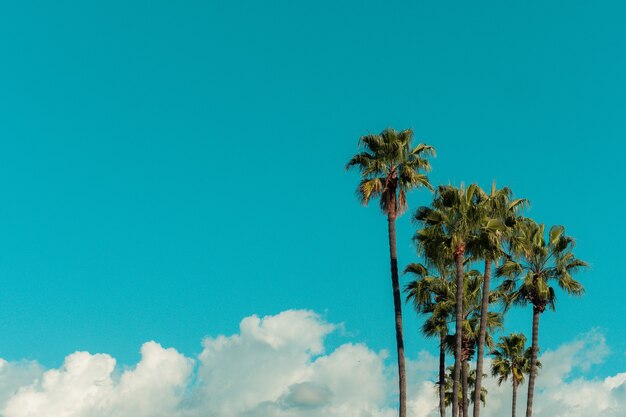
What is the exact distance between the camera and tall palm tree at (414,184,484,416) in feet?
121

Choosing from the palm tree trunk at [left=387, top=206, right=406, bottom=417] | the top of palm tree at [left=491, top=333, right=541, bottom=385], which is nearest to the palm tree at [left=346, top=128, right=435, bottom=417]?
the palm tree trunk at [left=387, top=206, right=406, bottom=417]

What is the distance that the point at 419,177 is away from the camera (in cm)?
3828

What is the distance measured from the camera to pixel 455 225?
37188 mm

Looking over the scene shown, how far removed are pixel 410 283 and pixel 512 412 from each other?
2637cm

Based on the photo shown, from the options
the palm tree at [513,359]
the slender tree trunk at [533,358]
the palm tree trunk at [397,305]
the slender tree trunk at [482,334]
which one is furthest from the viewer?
the palm tree at [513,359]

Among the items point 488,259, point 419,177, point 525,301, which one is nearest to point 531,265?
point 525,301

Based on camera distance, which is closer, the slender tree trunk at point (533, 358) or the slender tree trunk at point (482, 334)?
the slender tree trunk at point (482, 334)

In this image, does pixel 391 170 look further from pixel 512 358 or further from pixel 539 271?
pixel 512 358

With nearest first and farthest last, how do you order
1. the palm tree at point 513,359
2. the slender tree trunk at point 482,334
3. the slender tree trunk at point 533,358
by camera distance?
1. the slender tree trunk at point 482,334
2. the slender tree trunk at point 533,358
3. the palm tree at point 513,359

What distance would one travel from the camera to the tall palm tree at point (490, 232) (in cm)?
3706

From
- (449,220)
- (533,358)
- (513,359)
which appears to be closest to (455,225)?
(449,220)

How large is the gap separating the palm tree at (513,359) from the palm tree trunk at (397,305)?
120ft

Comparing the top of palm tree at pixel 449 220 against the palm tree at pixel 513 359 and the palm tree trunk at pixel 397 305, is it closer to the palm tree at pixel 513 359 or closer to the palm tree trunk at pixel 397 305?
the palm tree trunk at pixel 397 305

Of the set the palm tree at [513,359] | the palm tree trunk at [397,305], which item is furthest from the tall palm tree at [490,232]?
the palm tree at [513,359]
